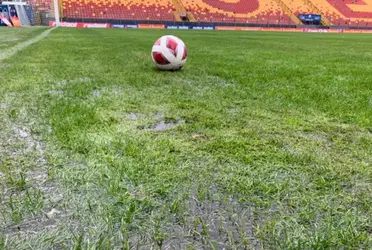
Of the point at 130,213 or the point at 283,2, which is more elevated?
the point at 283,2

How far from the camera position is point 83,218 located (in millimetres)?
1316

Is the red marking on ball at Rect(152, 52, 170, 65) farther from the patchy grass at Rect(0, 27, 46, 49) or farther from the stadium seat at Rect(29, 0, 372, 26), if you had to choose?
the stadium seat at Rect(29, 0, 372, 26)

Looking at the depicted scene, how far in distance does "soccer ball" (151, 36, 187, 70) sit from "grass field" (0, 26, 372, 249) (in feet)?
5.31

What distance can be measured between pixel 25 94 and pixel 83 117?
1238 mm

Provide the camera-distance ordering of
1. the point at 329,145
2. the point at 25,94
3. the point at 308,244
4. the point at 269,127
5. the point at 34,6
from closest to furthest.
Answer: the point at 308,244 < the point at 329,145 < the point at 269,127 < the point at 25,94 < the point at 34,6

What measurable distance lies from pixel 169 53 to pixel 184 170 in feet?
11.4

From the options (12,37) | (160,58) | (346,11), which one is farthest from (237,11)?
(160,58)

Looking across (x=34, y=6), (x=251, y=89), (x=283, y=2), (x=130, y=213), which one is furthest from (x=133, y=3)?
(x=130, y=213)

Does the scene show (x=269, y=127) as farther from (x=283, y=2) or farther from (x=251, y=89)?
(x=283, y=2)

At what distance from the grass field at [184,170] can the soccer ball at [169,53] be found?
1.62 m

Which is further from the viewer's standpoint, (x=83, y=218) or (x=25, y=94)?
(x=25, y=94)

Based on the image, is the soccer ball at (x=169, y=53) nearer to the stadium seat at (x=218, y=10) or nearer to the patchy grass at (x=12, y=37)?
the patchy grass at (x=12, y=37)

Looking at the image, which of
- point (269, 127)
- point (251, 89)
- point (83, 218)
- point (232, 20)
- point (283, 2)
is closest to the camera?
point (83, 218)

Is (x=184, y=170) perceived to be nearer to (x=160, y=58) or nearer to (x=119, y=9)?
(x=160, y=58)
